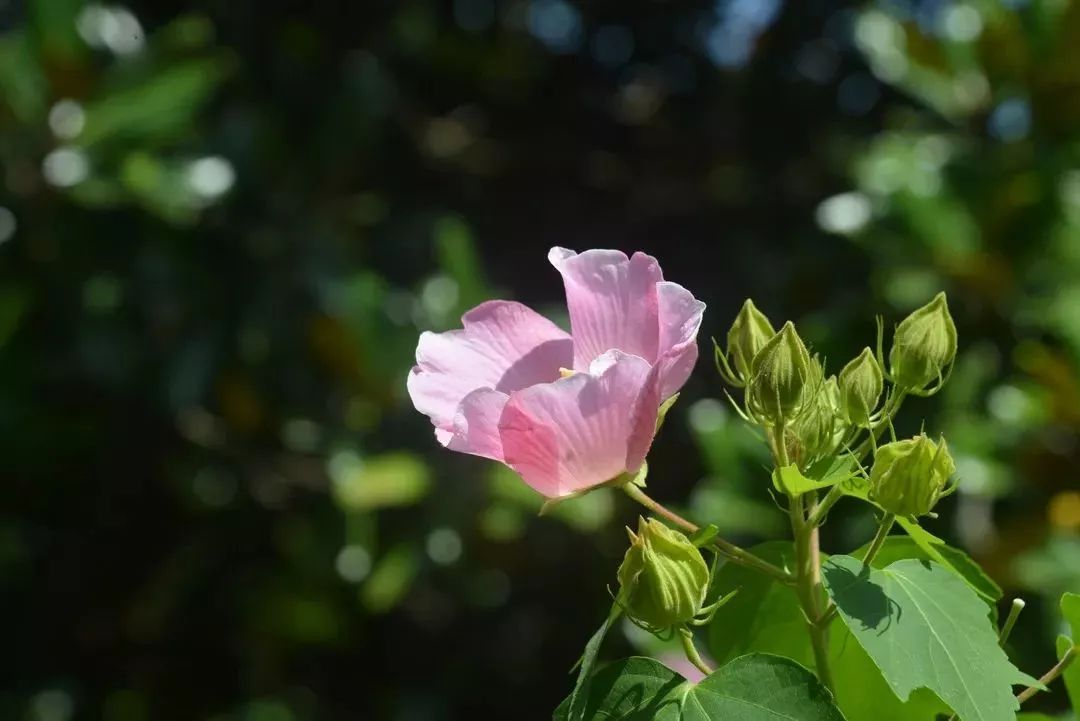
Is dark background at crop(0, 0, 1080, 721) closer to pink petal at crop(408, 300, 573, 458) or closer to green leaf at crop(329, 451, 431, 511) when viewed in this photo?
green leaf at crop(329, 451, 431, 511)

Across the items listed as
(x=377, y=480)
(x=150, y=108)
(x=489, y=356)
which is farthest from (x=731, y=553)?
(x=150, y=108)

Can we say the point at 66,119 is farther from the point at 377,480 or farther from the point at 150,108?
the point at 377,480

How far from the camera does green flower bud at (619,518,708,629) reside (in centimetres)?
47

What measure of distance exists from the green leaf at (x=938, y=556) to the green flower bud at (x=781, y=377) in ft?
0.22

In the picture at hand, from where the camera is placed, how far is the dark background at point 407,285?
1468mm

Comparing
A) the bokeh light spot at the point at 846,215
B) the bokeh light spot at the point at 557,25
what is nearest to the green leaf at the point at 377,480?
the bokeh light spot at the point at 846,215

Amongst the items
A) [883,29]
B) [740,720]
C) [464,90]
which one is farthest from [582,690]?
[464,90]

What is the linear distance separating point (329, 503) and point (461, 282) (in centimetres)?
38

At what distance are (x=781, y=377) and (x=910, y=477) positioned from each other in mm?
65

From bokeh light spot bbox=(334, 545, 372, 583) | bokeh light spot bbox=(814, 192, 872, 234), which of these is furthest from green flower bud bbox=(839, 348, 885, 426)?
bokeh light spot bbox=(334, 545, 372, 583)

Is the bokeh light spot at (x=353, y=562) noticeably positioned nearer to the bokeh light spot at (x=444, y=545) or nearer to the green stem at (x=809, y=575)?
the bokeh light spot at (x=444, y=545)

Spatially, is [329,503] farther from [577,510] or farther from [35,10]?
[35,10]

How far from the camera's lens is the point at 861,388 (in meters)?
0.50

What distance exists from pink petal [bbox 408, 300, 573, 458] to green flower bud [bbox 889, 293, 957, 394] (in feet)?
0.50
